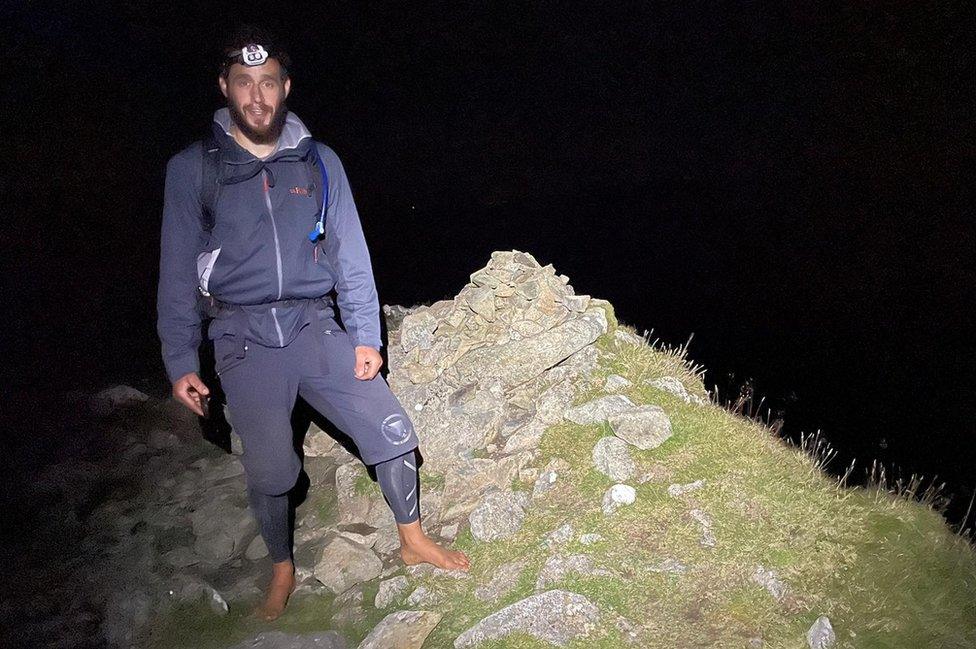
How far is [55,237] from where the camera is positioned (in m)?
15.2

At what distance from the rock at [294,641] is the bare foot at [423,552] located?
736 millimetres

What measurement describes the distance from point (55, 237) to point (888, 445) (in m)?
20.1

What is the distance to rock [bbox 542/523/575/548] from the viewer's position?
455cm

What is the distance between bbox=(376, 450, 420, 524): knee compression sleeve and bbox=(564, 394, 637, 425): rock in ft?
5.35

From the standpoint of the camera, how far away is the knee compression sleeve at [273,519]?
4.49 meters

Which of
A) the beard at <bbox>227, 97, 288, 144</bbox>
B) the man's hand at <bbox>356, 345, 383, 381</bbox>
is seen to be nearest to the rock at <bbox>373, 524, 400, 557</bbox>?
the man's hand at <bbox>356, 345, 383, 381</bbox>

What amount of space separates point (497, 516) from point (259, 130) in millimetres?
3316

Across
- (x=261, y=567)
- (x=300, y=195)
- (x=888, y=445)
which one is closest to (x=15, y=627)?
(x=261, y=567)

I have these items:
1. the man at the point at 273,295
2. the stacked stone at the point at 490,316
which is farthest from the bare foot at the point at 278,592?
the stacked stone at the point at 490,316

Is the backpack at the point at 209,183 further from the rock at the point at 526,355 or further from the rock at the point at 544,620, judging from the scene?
the rock at the point at 544,620

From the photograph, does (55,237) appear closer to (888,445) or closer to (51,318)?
(51,318)

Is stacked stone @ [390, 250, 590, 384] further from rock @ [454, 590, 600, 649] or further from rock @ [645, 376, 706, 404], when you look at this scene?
rock @ [454, 590, 600, 649]

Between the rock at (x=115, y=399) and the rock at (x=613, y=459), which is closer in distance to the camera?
the rock at (x=613, y=459)

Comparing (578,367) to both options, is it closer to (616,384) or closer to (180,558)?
(616,384)
